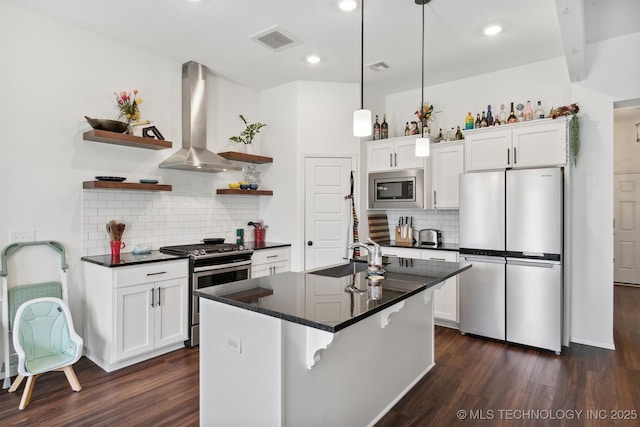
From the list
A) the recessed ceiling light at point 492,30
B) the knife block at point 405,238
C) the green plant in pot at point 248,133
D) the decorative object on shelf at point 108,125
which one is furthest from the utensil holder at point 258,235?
the recessed ceiling light at point 492,30

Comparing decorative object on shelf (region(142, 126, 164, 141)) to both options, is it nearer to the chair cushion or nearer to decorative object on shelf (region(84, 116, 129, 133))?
decorative object on shelf (region(84, 116, 129, 133))

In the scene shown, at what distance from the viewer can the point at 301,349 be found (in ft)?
5.78

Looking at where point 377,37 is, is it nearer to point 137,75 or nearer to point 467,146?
point 467,146

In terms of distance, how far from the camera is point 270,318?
1745 millimetres

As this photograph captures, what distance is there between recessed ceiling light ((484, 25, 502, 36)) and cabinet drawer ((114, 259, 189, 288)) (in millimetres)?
3558

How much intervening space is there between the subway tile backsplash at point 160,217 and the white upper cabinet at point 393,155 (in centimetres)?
175

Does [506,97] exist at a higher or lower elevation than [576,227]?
higher

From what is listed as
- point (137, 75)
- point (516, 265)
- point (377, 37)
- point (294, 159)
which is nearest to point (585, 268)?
point (516, 265)

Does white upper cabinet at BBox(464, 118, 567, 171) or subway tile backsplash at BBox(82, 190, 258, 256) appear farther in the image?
white upper cabinet at BBox(464, 118, 567, 171)

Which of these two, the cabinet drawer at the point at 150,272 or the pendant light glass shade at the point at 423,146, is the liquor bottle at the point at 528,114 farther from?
the cabinet drawer at the point at 150,272

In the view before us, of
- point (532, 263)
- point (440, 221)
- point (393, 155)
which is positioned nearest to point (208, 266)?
point (393, 155)

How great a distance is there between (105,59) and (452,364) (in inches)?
170

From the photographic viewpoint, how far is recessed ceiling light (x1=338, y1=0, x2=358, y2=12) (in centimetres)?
292

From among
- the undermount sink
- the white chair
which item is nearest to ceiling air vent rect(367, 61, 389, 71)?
the undermount sink
